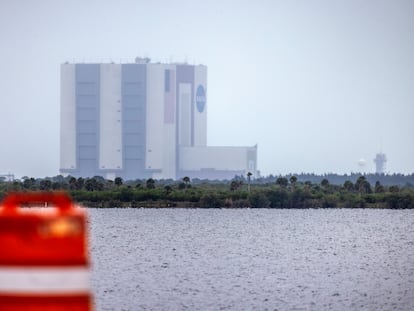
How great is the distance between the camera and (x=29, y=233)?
145 inches

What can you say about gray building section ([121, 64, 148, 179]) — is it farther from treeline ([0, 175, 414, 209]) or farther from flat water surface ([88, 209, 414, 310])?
flat water surface ([88, 209, 414, 310])

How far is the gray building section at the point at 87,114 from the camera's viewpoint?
191125 mm

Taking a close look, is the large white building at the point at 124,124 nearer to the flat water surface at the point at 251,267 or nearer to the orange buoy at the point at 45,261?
the flat water surface at the point at 251,267

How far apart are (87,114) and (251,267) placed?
15103 centimetres

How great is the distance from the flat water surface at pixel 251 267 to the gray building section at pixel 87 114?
352 ft

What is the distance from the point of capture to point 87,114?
192 metres

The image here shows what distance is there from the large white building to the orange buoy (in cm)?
18575

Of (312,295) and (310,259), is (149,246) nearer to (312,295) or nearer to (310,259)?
(310,259)

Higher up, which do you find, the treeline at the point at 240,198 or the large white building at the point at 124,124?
the large white building at the point at 124,124

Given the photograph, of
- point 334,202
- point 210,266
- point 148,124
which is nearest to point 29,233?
point 210,266

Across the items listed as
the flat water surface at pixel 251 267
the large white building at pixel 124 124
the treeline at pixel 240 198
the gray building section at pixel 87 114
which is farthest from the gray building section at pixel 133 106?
the flat water surface at pixel 251 267

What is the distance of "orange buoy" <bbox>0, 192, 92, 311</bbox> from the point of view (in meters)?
3.68

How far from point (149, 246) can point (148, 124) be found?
442 ft

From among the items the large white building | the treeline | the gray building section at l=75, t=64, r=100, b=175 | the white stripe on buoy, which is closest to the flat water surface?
the white stripe on buoy
